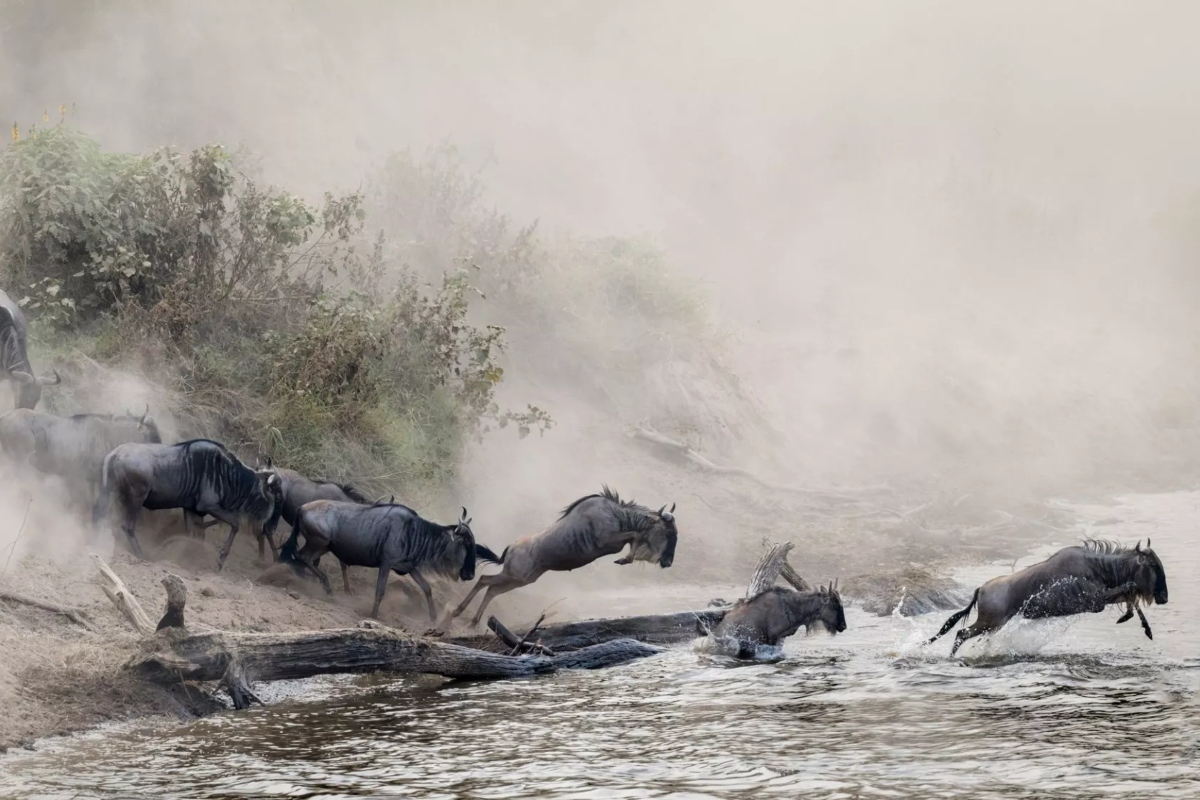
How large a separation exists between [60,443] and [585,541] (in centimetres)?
502

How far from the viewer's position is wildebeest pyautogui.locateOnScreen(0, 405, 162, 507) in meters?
11.8

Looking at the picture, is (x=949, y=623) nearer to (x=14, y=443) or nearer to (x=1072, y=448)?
(x=14, y=443)

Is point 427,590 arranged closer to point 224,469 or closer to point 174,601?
point 224,469

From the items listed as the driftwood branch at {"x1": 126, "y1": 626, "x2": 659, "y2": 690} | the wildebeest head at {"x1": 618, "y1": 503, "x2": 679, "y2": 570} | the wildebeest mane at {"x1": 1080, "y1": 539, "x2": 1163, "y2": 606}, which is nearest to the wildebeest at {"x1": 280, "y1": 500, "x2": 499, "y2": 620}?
the wildebeest head at {"x1": 618, "y1": 503, "x2": 679, "y2": 570}

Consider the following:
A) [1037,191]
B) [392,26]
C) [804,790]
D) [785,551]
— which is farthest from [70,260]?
[1037,191]

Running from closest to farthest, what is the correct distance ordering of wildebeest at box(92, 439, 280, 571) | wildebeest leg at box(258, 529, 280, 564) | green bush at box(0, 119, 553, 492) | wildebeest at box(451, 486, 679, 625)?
wildebeest at box(92, 439, 280, 571) < wildebeest leg at box(258, 529, 280, 564) < wildebeest at box(451, 486, 679, 625) < green bush at box(0, 119, 553, 492)

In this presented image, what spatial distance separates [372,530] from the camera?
12.1 meters

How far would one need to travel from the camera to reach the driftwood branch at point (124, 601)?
8.96m

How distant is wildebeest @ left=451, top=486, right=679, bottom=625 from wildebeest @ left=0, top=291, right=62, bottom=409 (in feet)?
15.2

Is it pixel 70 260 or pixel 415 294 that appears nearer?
pixel 70 260

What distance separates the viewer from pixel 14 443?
38.8 feet

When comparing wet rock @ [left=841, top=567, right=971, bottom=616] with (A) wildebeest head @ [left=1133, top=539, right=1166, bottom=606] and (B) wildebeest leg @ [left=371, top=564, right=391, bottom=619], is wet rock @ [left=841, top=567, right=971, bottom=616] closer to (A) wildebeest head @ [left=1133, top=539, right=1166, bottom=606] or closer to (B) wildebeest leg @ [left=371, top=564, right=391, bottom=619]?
(A) wildebeest head @ [left=1133, top=539, right=1166, bottom=606]

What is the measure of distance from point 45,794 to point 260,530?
5854mm

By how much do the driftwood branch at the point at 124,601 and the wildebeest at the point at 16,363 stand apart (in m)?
3.67
